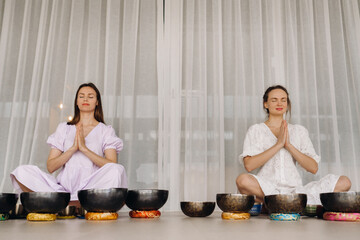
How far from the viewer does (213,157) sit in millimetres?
2836

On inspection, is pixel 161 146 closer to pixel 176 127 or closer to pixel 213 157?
pixel 176 127

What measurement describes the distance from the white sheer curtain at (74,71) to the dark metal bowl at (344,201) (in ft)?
5.30

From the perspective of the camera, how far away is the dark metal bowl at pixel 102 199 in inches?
56.3

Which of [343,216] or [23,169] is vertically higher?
[23,169]

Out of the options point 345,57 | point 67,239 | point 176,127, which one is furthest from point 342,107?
point 67,239

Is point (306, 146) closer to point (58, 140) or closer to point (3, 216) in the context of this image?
point (58, 140)

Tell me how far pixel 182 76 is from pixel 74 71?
84 cm

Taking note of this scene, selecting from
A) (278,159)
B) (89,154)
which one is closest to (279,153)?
(278,159)

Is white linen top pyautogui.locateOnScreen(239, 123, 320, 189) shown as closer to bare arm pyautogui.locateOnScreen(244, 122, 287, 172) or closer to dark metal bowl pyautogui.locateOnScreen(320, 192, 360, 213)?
bare arm pyautogui.locateOnScreen(244, 122, 287, 172)

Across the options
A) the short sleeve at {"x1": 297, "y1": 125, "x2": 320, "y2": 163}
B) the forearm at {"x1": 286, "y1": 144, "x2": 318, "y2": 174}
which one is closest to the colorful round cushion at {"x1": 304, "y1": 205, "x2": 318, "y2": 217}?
the forearm at {"x1": 286, "y1": 144, "x2": 318, "y2": 174}

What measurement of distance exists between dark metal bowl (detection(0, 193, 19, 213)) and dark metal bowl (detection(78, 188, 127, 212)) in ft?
0.90

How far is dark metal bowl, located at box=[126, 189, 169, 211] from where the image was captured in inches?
61.7

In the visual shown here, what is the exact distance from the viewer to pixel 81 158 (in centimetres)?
235

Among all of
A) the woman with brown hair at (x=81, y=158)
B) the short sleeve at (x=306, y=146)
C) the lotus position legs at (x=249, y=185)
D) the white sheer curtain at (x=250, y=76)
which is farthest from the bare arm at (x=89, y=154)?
the short sleeve at (x=306, y=146)
